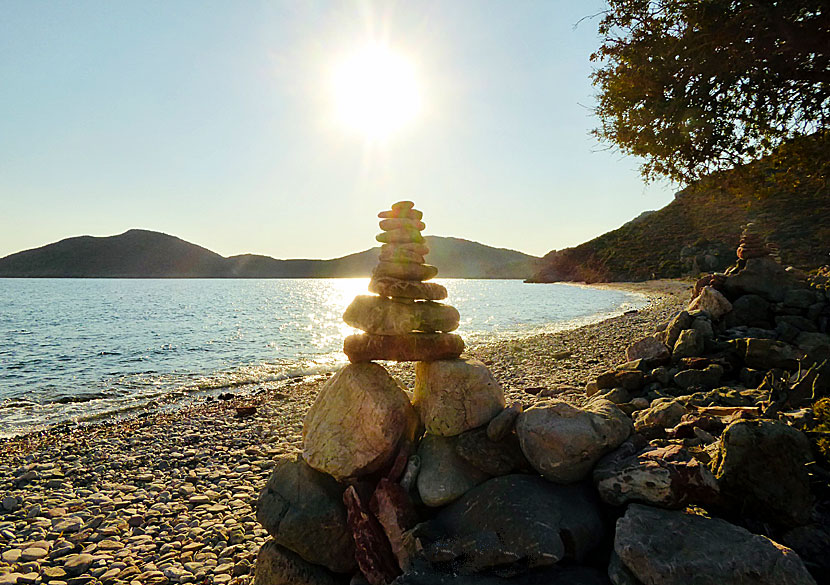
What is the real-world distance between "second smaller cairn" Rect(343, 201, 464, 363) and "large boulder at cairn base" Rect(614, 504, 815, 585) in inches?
129

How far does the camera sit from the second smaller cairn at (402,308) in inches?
253

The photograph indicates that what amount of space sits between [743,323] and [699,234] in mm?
85803

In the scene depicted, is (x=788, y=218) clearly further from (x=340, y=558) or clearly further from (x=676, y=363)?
(x=340, y=558)

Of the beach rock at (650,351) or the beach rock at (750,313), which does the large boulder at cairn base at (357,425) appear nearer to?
the beach rock at (650,351)

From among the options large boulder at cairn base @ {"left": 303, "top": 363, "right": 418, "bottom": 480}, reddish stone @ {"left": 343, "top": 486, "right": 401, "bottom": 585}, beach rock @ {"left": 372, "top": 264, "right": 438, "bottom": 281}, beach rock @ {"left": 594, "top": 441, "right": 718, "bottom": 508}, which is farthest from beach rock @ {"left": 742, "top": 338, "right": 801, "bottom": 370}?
reddish stone @ {"left": 343, "top": 486, "right": 401, "bottom": 585}

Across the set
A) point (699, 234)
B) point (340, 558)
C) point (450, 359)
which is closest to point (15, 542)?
point (340, 558)

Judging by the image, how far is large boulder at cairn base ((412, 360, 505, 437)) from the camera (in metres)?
5.97

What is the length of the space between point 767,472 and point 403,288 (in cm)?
457

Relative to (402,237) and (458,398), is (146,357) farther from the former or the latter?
(458,398)

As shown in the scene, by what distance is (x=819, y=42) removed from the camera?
8.25 m

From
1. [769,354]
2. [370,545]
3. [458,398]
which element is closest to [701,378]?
[769,354]

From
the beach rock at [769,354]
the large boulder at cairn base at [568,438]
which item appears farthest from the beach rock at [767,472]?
the beach rock at [769,354]

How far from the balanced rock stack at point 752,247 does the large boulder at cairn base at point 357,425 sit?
12535 mm

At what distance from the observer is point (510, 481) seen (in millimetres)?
Answer: 5102
